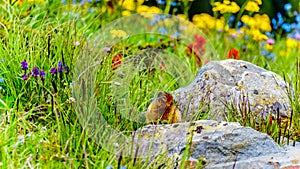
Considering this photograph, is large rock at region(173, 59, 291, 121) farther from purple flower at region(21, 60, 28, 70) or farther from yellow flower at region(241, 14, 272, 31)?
yellow flower at region(241, 14, 272, 31)

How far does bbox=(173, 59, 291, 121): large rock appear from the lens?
3816 mm

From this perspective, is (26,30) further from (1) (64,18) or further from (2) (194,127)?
(2) (194,127)

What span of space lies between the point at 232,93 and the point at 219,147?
0.90m

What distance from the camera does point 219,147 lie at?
10.1 ft

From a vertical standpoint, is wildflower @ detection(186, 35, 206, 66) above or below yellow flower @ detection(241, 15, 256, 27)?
below

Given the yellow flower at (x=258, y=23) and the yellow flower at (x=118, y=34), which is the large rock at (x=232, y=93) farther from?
the yellow flower at (x=258, y=23)

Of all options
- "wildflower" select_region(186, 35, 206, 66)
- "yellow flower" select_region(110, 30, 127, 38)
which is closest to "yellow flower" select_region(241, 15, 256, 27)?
"wildflower" select_region(186, 35, 206, 66)

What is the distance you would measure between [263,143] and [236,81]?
917 mm

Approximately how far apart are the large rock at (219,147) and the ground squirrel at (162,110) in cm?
32

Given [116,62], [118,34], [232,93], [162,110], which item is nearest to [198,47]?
[118,34]

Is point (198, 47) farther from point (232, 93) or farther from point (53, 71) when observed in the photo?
point (53, 71)

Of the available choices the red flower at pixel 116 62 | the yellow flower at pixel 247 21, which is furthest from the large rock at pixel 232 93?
the yellow flower at pixel 247 21

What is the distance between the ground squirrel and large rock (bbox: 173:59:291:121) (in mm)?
181

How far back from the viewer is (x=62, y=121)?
325 centimetres
